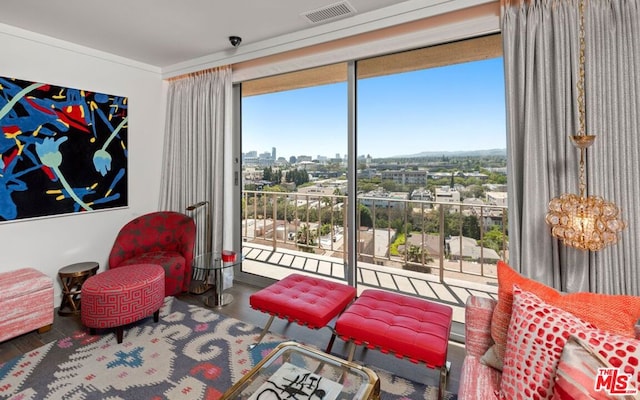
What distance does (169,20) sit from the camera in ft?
8.39

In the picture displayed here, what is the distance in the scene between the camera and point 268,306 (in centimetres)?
209

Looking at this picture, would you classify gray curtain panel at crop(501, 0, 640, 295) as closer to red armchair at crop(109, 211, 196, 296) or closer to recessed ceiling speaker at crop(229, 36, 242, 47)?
→ recessed ceiling speaker at crop(229, 36, 242, 47)

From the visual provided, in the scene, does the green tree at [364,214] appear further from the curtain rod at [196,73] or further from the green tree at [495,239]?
the curtain rod at [196,73]

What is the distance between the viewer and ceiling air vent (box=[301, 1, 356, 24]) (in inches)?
91.7

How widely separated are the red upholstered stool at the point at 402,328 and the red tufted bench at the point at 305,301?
148 mm

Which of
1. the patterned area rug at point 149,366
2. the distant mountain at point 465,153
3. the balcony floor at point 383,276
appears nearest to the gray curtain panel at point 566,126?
the distant mountain at point 465,153

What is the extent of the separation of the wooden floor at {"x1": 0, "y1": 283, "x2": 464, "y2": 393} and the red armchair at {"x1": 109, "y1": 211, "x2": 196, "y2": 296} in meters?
0.53

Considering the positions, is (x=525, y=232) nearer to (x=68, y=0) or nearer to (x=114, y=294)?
(x=114, y=294)

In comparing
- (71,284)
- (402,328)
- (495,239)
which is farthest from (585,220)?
(71,284)

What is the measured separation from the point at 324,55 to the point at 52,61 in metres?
2.61

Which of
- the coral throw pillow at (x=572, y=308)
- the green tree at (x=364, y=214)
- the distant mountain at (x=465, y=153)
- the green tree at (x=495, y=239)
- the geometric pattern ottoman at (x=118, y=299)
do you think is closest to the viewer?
the coral throw pillow at (x=572, y=308)

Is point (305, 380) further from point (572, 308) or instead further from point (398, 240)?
point (398, 240)

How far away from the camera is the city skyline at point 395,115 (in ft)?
8.15

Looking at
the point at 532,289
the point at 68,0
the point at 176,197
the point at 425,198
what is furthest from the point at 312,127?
the point at 532,289
